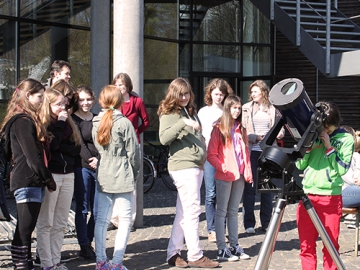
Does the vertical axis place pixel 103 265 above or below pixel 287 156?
below

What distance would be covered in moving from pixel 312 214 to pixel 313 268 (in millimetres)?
1039

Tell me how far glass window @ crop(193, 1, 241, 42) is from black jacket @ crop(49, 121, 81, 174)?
992 cm

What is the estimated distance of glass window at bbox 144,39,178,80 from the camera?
1398cm

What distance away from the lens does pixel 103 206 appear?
5.65 meters

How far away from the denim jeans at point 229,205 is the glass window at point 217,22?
30.0ft

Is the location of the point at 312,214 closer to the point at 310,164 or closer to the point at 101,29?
the point at 310,164

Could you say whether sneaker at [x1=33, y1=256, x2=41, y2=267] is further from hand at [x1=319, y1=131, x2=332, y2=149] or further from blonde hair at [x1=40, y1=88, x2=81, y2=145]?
hand at [x1=319, y1=131, x2=332, y2=149]

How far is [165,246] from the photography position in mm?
6969

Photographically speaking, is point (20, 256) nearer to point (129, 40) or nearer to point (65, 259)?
point (65, 259)

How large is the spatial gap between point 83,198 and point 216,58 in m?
9.65

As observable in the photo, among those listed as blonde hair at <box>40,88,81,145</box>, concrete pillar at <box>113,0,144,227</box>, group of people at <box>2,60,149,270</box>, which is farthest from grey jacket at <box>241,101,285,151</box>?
blonde hair at <box>40,88,81,145</box>

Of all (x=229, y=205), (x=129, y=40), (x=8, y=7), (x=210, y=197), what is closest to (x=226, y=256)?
(x=229, y=205)

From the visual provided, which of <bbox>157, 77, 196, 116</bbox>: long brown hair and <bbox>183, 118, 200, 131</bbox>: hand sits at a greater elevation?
<bbox>157, 77, 196, 116</bbox>: long brown hair

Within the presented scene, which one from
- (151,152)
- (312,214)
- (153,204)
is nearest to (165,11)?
(151,152)
